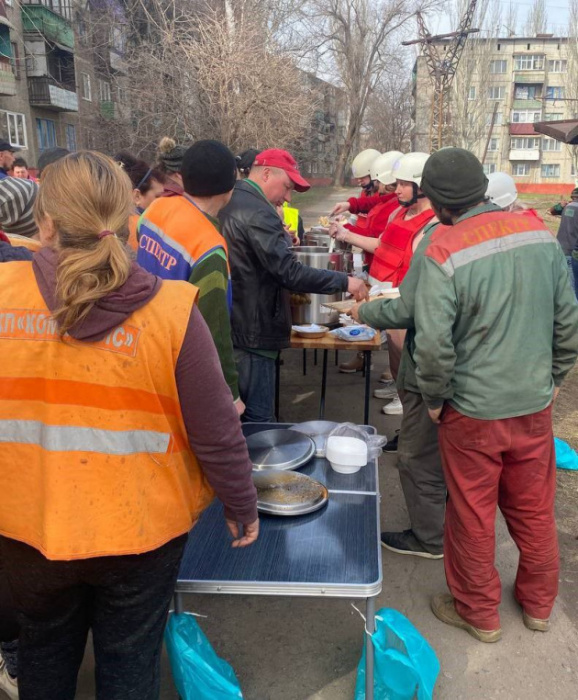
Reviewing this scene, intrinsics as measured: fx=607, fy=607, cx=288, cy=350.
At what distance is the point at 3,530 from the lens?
1438 mm

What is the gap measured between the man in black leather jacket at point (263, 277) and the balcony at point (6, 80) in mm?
21801

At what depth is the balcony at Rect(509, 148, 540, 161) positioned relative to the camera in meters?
55.6

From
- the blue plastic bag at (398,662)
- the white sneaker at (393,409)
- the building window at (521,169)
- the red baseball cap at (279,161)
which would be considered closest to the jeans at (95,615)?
the blue plastic bag at (398,662)

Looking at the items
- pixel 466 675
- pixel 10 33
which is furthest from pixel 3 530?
pixel 10 33

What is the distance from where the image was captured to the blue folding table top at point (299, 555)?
5.98 ft

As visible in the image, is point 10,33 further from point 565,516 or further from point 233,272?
point 565,516

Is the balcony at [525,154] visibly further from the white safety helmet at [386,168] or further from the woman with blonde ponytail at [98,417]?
the woman with blonde ponytail at [98,417]

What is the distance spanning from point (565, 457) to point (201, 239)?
3.05 meters

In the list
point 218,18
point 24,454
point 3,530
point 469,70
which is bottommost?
point 3,530

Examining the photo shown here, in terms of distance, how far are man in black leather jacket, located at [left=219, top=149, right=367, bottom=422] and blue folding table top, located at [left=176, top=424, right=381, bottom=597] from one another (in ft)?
3.88

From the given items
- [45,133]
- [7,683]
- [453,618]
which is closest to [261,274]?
[453,618]

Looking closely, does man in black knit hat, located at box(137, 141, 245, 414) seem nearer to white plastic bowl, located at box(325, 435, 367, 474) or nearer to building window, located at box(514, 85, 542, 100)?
white plastic bowl, located at box(325, 435, 367, 474)

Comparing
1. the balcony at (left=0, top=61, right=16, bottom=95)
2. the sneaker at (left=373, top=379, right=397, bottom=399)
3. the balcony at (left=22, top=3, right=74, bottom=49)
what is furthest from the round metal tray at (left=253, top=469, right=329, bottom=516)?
the balcony at (left=0, top=61, right=16, bottom=95)

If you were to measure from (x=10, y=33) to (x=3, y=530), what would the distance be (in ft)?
82.3
